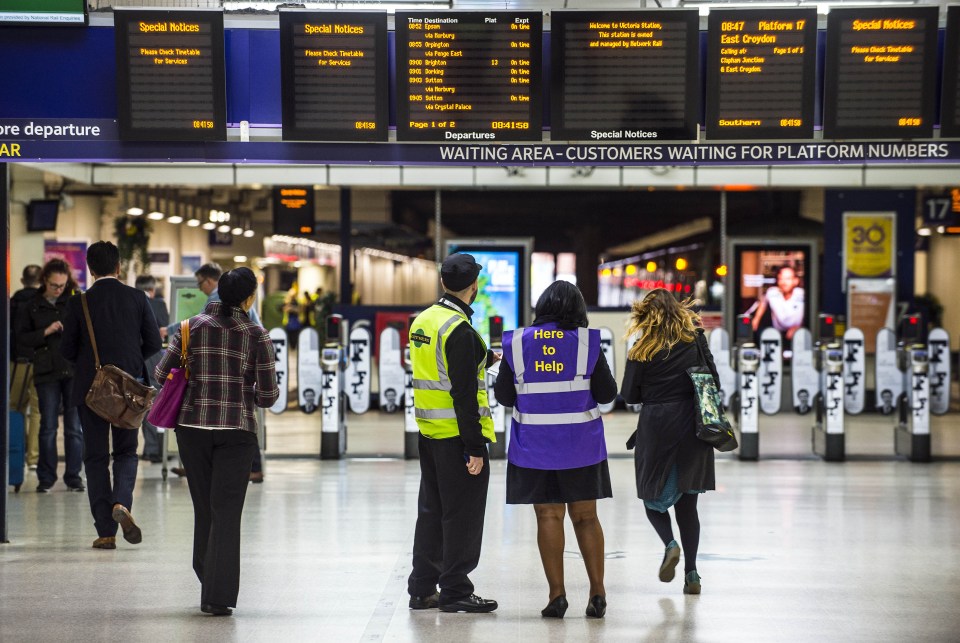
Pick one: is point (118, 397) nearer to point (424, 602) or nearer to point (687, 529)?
point (424, 602)

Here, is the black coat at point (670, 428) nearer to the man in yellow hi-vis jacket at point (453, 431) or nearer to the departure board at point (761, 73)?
the man in yellow hi-vis jacket at point (453, 431)

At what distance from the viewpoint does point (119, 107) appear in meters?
7.40

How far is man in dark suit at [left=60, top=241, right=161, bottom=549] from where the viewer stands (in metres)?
7.15

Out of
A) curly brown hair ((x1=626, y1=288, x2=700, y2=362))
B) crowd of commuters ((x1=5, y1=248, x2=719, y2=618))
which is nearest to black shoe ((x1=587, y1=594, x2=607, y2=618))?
crowd of commuters ((x1=5, y1=248, x2=719, y2=618))

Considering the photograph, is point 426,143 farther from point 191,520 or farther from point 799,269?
point 799,269

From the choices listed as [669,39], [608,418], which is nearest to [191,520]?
[669,39]

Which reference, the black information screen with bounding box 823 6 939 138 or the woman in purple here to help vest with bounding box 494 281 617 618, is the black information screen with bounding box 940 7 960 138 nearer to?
the black information screen with bounding box 823 6 939 138

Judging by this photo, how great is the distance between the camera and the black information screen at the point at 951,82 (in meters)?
7.51

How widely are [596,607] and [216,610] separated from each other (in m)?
1.75

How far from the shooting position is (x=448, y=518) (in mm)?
5672

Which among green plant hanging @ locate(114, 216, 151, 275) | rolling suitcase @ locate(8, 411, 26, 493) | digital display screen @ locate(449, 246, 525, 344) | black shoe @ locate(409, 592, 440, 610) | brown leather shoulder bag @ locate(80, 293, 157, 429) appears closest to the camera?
black shoe @ locate(409, 592, 440, 610)

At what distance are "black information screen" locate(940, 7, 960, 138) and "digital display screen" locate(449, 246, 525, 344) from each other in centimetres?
923

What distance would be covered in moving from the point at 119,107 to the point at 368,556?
3049mm

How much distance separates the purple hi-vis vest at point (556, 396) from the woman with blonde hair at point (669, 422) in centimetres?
61
